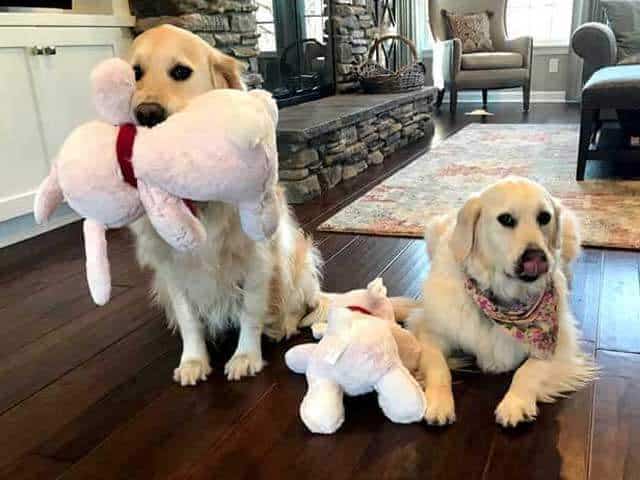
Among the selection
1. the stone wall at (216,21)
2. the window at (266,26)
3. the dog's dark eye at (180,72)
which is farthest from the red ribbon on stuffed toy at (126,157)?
the window at (266,26)

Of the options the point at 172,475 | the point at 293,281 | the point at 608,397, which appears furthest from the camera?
the point at 293,281

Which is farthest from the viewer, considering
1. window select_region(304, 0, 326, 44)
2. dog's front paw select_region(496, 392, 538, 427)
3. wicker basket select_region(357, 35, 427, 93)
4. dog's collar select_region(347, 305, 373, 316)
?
wicker basket select_region(357, 35, 427, 93)

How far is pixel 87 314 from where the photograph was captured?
1975 millimetres

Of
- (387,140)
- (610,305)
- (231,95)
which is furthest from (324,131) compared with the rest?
(231,95)

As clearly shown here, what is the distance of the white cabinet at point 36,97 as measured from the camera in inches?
102

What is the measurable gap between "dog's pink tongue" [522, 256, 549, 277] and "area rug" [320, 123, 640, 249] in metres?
1.15

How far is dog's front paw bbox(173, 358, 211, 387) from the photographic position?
60.2 inches

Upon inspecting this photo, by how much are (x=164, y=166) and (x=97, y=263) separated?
0.86 ft

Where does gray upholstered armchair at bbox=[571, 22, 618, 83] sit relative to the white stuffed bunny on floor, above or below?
above

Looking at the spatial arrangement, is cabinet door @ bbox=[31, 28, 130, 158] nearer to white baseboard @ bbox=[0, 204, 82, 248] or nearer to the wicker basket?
white baseboard @ bbox=[0, 204, 82, 248]

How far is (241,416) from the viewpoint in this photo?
1386 mm

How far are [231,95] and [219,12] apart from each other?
2.33 m

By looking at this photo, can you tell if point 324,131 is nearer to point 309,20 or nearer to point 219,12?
point 219,12

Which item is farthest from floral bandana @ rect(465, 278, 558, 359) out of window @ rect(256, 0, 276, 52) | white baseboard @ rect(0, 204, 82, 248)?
window @ rect(256, 0, 276, 52)
